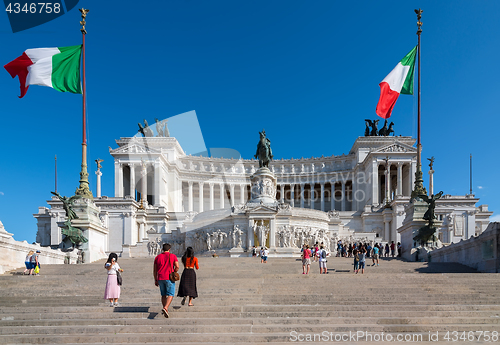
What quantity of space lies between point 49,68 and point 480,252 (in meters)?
24.1

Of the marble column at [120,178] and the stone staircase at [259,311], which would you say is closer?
the stone staircase at [259,311]

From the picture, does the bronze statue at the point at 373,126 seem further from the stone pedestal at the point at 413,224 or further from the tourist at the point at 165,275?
the tourist at the point at 165,275

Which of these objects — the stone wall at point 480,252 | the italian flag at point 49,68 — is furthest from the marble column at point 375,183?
the italian flag at point 49,68

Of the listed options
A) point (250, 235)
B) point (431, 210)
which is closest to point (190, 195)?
point (250, 235)

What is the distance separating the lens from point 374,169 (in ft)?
225

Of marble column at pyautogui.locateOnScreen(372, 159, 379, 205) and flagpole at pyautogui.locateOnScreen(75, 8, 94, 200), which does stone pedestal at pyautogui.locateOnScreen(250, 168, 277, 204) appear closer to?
flagpole at pyautogui.locateOnScreen(75, 8, 94, 200)

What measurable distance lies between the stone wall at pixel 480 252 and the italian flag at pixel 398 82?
9.65 metres

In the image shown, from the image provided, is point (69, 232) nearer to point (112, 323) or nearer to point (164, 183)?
point (112, 323)

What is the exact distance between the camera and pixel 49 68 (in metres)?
24.5

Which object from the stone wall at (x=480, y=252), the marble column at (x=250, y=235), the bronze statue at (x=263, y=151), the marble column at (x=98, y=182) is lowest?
the marble column at (x=250, y=235)

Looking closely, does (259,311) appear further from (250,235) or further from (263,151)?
(263,151)

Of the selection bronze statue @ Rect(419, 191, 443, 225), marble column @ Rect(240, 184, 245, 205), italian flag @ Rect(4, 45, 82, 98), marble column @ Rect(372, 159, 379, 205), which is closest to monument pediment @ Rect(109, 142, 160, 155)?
marble column @ Rect(240, 184, 245, 205)

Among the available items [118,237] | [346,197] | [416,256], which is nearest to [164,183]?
[118,237]

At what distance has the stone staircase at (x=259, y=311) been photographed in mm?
9852
